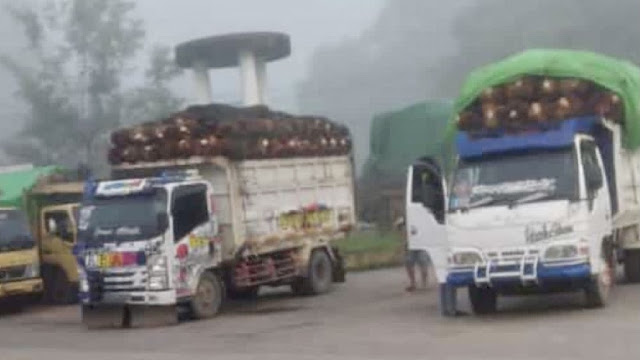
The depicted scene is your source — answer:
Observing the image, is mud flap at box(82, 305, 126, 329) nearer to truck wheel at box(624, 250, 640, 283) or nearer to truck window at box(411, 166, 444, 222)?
truck window at box(411, 166, 444, 222)

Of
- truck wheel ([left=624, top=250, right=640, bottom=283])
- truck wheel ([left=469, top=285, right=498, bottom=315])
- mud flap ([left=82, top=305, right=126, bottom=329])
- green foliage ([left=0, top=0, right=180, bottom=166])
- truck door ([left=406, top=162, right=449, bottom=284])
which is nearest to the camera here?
truck wheel ([left=469, top=285, right=498, bottom=315])

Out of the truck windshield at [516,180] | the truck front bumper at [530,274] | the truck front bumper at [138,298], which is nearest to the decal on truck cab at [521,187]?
the truck windshield at [516,180]

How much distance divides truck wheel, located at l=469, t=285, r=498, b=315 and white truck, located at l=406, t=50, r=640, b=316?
13mm

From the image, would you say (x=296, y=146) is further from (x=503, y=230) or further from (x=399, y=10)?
(x=399, y=10)

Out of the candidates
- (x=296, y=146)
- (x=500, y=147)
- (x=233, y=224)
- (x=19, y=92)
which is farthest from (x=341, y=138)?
(x=19, y=92)

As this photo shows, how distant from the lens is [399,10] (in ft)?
328

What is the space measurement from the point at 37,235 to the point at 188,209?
705 cm

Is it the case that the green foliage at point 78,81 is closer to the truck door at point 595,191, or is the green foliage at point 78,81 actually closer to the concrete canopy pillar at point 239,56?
the concrete canopy pillar at point 239,56

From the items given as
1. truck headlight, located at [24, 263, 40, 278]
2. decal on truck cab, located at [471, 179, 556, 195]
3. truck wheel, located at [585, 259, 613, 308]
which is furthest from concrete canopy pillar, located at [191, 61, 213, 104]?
truck wheel, located at [585, 259, 613, 308]

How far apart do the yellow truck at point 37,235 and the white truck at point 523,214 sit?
8.80m

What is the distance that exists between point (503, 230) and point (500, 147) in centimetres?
139

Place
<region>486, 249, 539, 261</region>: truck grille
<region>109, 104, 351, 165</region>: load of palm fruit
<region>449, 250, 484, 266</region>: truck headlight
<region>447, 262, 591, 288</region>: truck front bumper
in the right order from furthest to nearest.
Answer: <region>109, 104, 351, 165</region>: load of palm fruit → <region>449, 250, 484, 266</region>: truck headlight → <region>486, 249, 539, 261</region>: truck grille → <region>447, 262, 591, 288</region>: truck front bumper

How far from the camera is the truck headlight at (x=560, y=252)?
1597cm

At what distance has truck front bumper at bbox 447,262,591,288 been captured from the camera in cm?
1595
